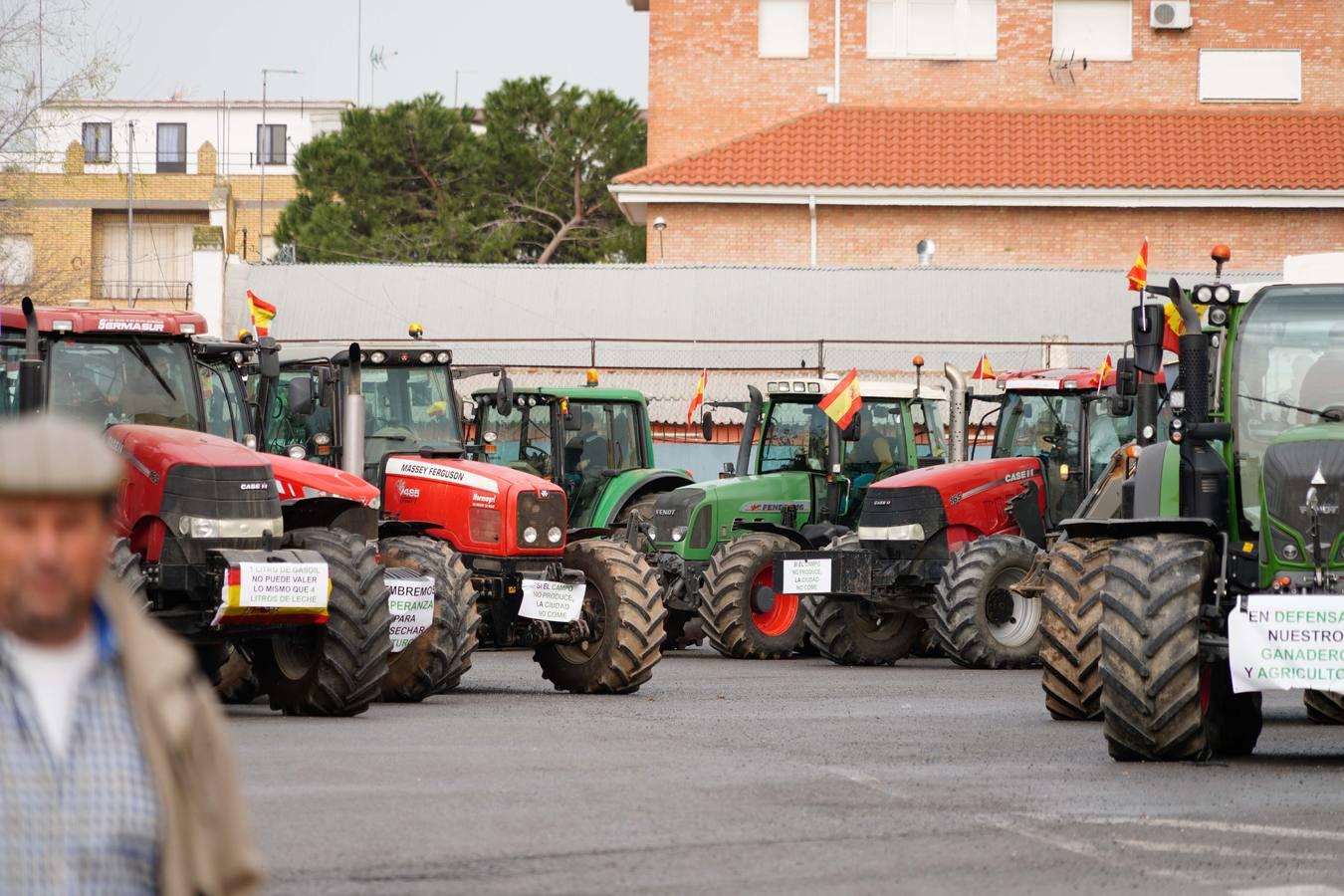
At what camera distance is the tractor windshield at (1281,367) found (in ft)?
39.8

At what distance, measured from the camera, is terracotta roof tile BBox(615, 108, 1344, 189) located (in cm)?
4197

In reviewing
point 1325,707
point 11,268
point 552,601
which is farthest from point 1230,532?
point 11,268

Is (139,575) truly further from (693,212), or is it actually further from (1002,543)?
(693,212)

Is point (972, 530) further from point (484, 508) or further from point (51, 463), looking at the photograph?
point (51, 463)

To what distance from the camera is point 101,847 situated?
3.47m

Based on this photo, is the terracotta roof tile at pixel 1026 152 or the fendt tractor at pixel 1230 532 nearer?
the fendt tractor at pixel 1230 532

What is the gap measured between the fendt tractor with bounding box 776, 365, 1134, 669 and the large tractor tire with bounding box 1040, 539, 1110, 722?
19.3 ft

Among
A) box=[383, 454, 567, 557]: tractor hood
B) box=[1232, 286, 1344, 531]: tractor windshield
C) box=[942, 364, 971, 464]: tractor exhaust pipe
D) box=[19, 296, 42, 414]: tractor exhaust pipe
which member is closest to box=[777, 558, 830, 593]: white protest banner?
box=[942, 364, 971, 464]: tractor exhaust pipe

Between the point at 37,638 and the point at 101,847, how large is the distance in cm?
34

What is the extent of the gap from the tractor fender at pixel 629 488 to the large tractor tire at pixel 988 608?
446 centimetres

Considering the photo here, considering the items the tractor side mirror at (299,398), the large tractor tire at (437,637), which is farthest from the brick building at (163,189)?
the large tractor tire at (437,637)

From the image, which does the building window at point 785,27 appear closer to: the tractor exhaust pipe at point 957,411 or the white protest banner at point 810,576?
the tractor exhaust pipe at point 957,411

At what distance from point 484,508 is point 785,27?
29.5 m

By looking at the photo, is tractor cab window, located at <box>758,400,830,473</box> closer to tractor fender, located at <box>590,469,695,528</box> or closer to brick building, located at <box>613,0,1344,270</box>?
tractor fender, located at <box>590,469,695,528</box>
